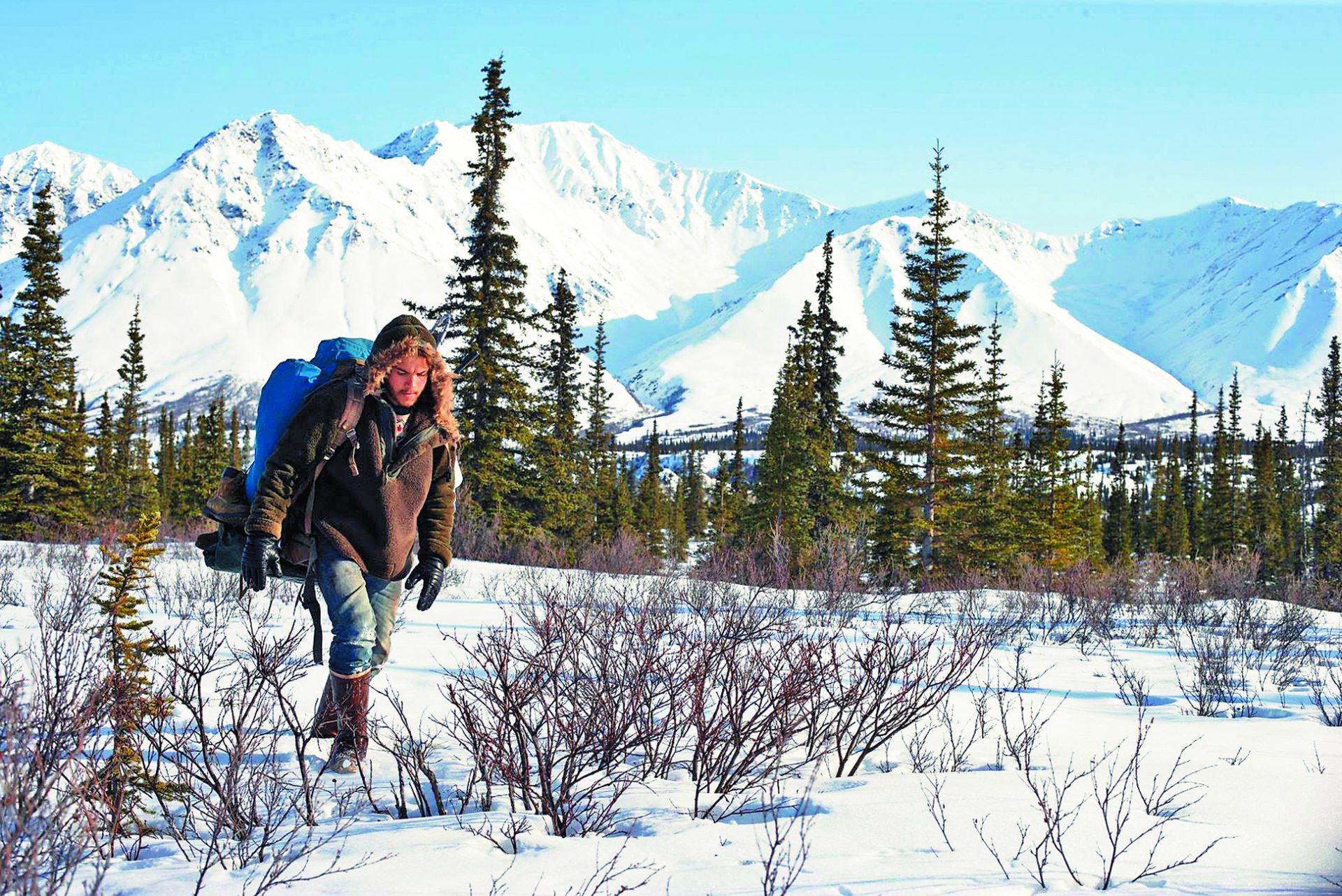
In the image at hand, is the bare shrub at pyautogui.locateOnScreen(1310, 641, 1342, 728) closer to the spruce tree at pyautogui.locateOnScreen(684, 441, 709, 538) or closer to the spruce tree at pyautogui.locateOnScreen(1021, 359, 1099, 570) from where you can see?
the spruce tree at pyautogui.locateOnScreen(1021, 359, 1099, 570)

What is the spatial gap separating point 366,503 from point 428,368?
62 cm

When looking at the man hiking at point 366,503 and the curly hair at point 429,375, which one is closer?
the man hiking at point 366,503

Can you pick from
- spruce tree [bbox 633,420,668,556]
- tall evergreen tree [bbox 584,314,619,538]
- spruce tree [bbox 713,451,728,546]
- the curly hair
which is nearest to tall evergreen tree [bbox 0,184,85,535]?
tall evergreen tree [bbox 584,314,619,538]

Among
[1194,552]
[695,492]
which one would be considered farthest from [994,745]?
[695,492]

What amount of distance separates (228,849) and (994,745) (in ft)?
11.0

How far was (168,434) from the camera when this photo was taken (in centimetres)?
6238

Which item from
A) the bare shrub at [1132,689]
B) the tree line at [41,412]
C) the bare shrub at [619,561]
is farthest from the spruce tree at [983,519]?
the tree line at [41,412]

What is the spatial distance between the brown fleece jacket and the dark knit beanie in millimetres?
41

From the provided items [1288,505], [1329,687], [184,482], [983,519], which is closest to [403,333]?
[1329,687]

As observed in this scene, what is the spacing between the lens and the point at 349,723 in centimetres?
350

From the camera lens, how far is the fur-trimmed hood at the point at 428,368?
3721 mm

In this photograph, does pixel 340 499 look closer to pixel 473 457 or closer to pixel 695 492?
pixel 473 457

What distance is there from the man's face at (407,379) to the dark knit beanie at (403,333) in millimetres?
80

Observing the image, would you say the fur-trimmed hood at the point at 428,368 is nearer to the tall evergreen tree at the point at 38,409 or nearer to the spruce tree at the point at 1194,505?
the tall evergreen tree at the point at 38,409
